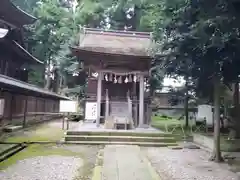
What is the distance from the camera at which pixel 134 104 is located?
45.5 ft

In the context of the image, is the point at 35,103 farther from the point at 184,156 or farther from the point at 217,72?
the point at 217,72

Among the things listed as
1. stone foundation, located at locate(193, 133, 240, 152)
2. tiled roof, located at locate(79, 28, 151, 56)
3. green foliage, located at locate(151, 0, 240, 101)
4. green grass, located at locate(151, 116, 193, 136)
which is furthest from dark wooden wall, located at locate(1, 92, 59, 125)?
stone foundation, located at locate(193, 133, 240, 152)

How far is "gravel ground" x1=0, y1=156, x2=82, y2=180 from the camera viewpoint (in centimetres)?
523

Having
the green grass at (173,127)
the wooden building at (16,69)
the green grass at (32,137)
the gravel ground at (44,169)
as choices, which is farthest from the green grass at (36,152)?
the green grass at (173,127)

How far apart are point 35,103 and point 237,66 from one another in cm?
1396

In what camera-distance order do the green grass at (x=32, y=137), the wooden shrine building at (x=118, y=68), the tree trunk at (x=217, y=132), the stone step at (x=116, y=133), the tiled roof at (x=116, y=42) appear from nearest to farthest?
the tree trunk at (x=217, y=132), the green grass at (x=32, y=137), the stone step at (x=116, y=133), the wooden shrine building at (x=118, y=68), the tiled roof at (x=116, y=42)

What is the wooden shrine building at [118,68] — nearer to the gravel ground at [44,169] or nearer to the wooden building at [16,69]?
the wooden building at [16,69]

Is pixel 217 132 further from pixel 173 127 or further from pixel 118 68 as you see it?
pixel 173 127

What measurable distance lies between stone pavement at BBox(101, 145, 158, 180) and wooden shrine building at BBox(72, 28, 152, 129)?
185 inches

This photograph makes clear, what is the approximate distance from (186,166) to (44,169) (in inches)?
138

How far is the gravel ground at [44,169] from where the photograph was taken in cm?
523

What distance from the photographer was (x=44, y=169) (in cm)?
584

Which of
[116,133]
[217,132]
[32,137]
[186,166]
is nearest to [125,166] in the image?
[186,166]

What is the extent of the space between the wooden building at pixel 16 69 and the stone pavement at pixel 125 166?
6.26m
